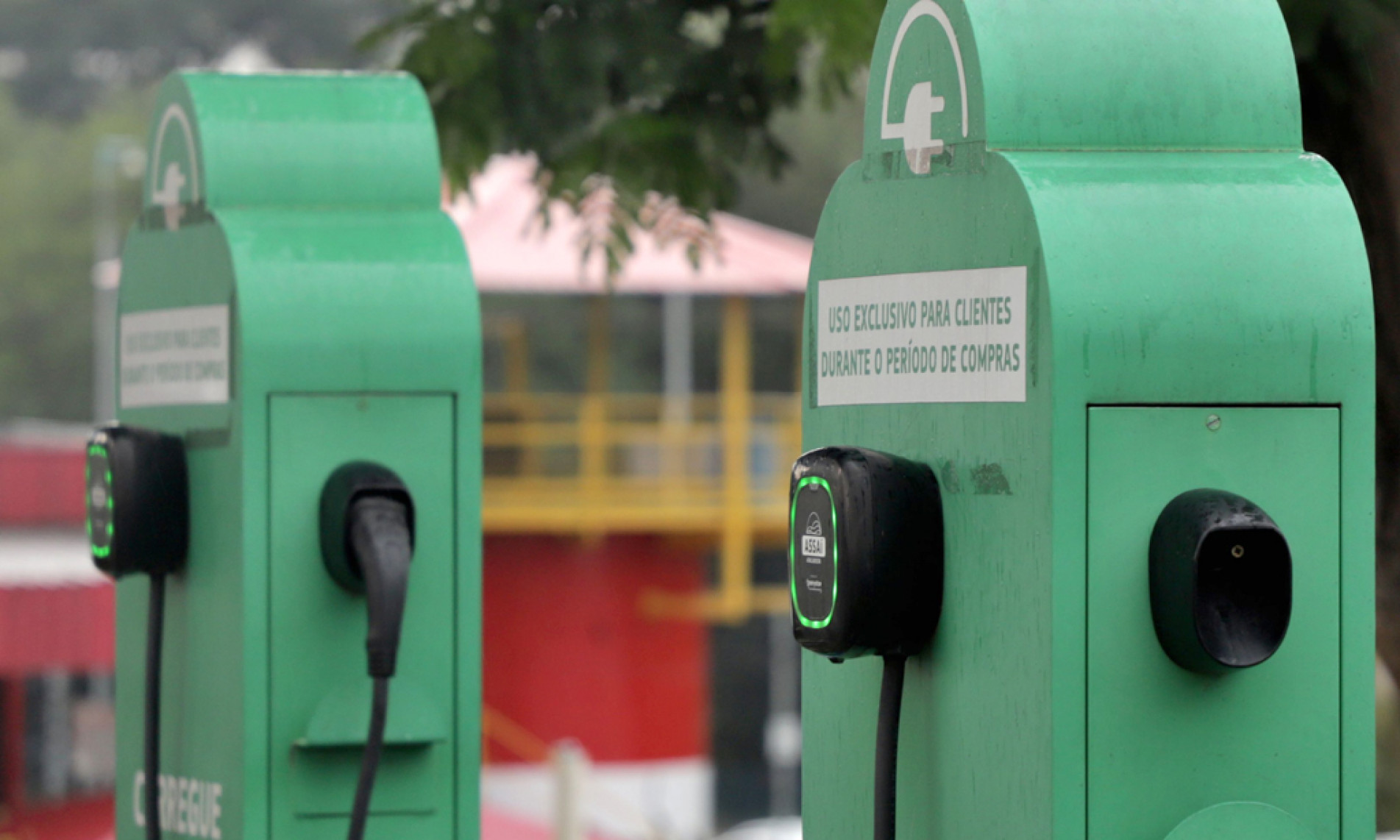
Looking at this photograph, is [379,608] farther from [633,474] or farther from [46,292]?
[46,292]

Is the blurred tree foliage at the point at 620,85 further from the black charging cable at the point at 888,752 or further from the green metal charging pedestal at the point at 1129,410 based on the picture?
the black charging cable at the point at 888,752

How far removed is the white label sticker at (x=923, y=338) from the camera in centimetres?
254

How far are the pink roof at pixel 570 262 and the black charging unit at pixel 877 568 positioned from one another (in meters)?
15.4

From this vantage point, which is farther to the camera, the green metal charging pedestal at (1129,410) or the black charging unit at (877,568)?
the black charging unit at (877,568)

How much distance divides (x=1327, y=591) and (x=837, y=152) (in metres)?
35.3

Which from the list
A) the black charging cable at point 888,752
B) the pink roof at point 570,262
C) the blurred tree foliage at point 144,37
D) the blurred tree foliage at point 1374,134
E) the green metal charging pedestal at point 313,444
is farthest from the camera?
the blurred tree foliage at point 144,37

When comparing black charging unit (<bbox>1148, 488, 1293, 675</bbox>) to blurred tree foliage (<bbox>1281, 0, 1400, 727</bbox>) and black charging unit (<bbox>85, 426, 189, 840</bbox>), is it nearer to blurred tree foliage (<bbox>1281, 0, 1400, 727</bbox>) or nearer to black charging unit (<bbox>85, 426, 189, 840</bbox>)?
black charging unit (<bbox>85, 426, 189, 840</bbox>)

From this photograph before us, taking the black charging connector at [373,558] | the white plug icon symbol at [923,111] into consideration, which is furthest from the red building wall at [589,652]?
A: the white plug icon symbol at [923,111]

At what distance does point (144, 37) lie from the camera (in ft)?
121

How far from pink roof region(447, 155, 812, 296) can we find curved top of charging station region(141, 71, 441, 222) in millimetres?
13787

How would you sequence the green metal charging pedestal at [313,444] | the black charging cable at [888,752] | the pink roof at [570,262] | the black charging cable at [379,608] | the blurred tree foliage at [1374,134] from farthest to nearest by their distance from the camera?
the pink roof at [570,262] → the blurred tree foliage at [1374,134] → the green metal charging pedestal at [313,444] → the black charging cable at [379,608] → the black charging cable at [888,752]

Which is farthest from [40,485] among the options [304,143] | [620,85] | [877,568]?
[877,568]

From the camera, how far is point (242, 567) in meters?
3.82

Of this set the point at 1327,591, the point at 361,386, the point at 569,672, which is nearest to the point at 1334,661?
the point at 1327,591
